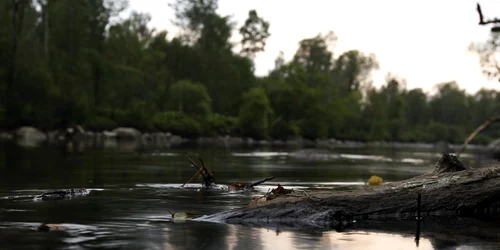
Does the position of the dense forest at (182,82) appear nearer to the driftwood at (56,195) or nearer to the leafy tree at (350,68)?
the leafy tree at (350,68)

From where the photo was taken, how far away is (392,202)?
11.8m

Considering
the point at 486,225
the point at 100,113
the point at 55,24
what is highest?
the point at 55,24

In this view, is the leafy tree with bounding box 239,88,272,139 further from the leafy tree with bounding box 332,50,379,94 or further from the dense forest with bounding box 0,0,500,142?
the leafy tree with bounding box 332,50,379,94

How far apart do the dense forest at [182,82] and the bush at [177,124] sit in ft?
0.57

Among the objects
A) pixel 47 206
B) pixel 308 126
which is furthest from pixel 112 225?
pixel 308 126

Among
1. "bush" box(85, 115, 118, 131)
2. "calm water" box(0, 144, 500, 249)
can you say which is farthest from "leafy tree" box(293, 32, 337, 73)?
"calm water" box(0, 144, 500, 249)

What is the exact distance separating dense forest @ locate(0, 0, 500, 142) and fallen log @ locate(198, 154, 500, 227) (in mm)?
57663

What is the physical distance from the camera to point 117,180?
18953 mm

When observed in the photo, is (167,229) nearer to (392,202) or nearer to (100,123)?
(392,202)

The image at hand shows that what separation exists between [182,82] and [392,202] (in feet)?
277

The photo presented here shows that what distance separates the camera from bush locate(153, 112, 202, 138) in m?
82.5

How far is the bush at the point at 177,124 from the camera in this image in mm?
82456

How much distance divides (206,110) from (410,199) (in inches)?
3166

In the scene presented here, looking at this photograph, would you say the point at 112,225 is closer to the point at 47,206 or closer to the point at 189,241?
the point at 189,241
